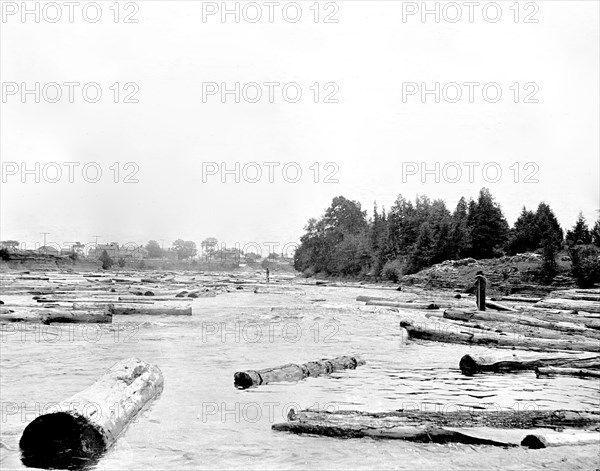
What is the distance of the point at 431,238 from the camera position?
249ft

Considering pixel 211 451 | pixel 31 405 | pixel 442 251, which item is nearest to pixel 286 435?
pixel 211 451

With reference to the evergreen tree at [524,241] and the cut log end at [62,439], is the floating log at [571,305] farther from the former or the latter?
the evergreen tree at [524,241]

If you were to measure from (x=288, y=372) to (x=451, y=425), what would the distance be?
3.66 metres

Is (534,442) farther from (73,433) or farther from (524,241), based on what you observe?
(524,241)

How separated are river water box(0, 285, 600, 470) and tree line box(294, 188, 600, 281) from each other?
38.4 m

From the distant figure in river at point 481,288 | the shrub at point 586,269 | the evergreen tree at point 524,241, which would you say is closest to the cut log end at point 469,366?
the distant figure in river at point 481,288

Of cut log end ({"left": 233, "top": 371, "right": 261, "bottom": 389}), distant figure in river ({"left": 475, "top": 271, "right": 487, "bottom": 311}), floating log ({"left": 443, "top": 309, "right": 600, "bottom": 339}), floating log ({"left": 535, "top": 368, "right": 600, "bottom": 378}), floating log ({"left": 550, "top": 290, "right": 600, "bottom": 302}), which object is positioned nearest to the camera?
cut log end ({"left": 233, "top": 371, "right": 261, "bottom": 389})

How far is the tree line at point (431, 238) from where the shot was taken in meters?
69.4

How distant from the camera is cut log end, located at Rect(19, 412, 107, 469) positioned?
18.0ft

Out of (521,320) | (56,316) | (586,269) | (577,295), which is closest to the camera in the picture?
(56,316)

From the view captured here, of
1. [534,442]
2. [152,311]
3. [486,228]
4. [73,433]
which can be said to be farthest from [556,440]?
[486,228]

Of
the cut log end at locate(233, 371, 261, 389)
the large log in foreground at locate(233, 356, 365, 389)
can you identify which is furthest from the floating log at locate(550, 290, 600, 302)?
the cut log end at locate(233, 371, 261, 389)

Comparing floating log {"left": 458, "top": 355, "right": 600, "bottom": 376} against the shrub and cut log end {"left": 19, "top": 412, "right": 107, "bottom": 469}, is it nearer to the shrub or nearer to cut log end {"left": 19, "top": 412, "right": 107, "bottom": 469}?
cut log end {"left": 19, "top": 412, "right": 107, "bottom": 469}

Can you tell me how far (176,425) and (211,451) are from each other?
1093 millimetres
